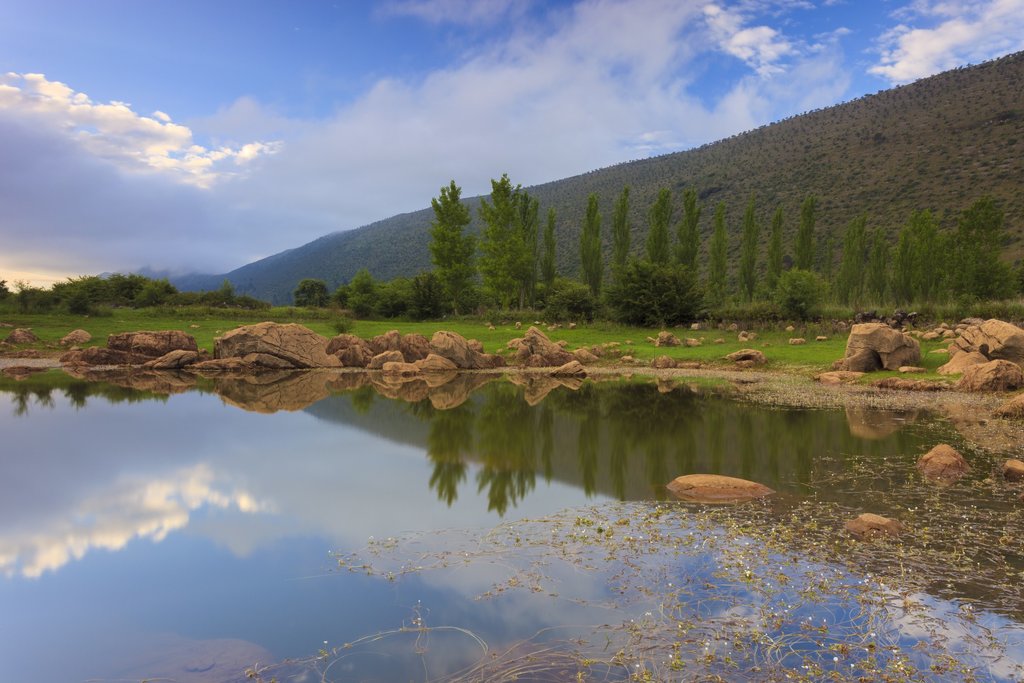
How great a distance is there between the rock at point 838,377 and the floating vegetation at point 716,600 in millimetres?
16584

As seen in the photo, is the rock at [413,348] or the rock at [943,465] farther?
the rock at [413,348]

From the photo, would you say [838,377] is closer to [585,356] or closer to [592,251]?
[585,356]

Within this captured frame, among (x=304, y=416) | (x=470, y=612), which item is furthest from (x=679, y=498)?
(x=304, y=416)

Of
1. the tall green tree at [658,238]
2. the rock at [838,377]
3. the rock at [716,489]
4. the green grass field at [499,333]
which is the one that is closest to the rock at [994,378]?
the green grass field at [499,333]

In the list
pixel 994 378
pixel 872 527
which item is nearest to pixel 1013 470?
pixel 872 527

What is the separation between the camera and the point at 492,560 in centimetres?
680

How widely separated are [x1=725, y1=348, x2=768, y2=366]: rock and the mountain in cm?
4924

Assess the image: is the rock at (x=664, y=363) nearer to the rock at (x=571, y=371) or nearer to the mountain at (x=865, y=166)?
the rock at (x=571, y=371)

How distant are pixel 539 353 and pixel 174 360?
18.6 metres

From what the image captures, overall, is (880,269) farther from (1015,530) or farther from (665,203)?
(1015,530)

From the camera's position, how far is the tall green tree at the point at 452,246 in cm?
5359

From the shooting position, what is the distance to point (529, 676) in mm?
4512

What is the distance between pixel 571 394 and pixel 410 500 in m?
13.1

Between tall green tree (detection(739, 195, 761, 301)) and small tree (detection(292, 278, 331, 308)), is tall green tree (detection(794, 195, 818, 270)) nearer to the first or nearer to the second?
tall green tree (detection(739, 195, 761, 301))
